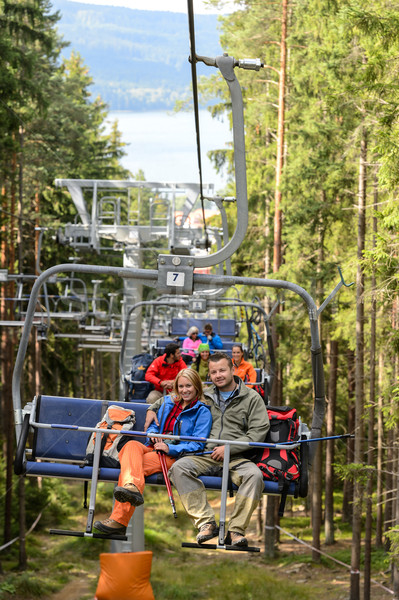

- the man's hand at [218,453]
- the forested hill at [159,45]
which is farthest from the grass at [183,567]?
the man's hand at [218,453]

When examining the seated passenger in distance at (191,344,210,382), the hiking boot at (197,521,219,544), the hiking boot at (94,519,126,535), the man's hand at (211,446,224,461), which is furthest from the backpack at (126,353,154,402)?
the hiking boot at (197,521,219,544)

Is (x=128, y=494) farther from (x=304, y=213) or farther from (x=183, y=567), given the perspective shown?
(x=183, y=567)

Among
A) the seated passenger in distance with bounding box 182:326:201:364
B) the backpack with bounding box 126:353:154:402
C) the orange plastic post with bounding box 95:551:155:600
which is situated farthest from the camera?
the orange plastic post with bounding box 95:551:155:600

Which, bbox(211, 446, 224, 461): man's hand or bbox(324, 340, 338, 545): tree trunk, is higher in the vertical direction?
bbox(211, 446, 224, 461): man's hand

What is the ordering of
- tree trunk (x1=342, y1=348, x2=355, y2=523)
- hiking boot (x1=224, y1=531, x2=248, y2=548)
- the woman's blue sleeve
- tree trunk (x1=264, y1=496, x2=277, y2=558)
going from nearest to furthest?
hiking boot (x1=224, y1=531, x2=248, y2=548) → the woman's blue sleeve → tree trunk (x1=264, y1=496, x2=277, y2=558) → tree trunk (x1=342, y1=348, x2=355, y2=523)

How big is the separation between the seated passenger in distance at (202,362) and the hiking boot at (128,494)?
4588mm

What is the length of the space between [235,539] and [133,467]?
0.88 meters

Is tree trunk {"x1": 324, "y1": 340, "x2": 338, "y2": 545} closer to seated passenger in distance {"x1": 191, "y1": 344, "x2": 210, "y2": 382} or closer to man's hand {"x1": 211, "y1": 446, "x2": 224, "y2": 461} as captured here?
seated passenger in distance {"x1": 191, "y1": 344, "x2": 210, "y2": 382}

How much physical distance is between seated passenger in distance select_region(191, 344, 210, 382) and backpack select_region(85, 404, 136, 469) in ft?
12.5

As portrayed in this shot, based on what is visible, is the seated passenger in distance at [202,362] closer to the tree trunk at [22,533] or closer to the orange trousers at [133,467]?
the orange trousers at [133,467]

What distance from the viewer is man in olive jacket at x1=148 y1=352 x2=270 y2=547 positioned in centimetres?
576

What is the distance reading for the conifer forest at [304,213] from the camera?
42.1 ft

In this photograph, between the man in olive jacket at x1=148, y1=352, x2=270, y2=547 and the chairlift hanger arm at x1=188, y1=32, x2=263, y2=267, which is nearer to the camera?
the chairlift hanger arm at x1=188, y1=32, x2=263, y2=267

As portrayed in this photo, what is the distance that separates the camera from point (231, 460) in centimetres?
615
